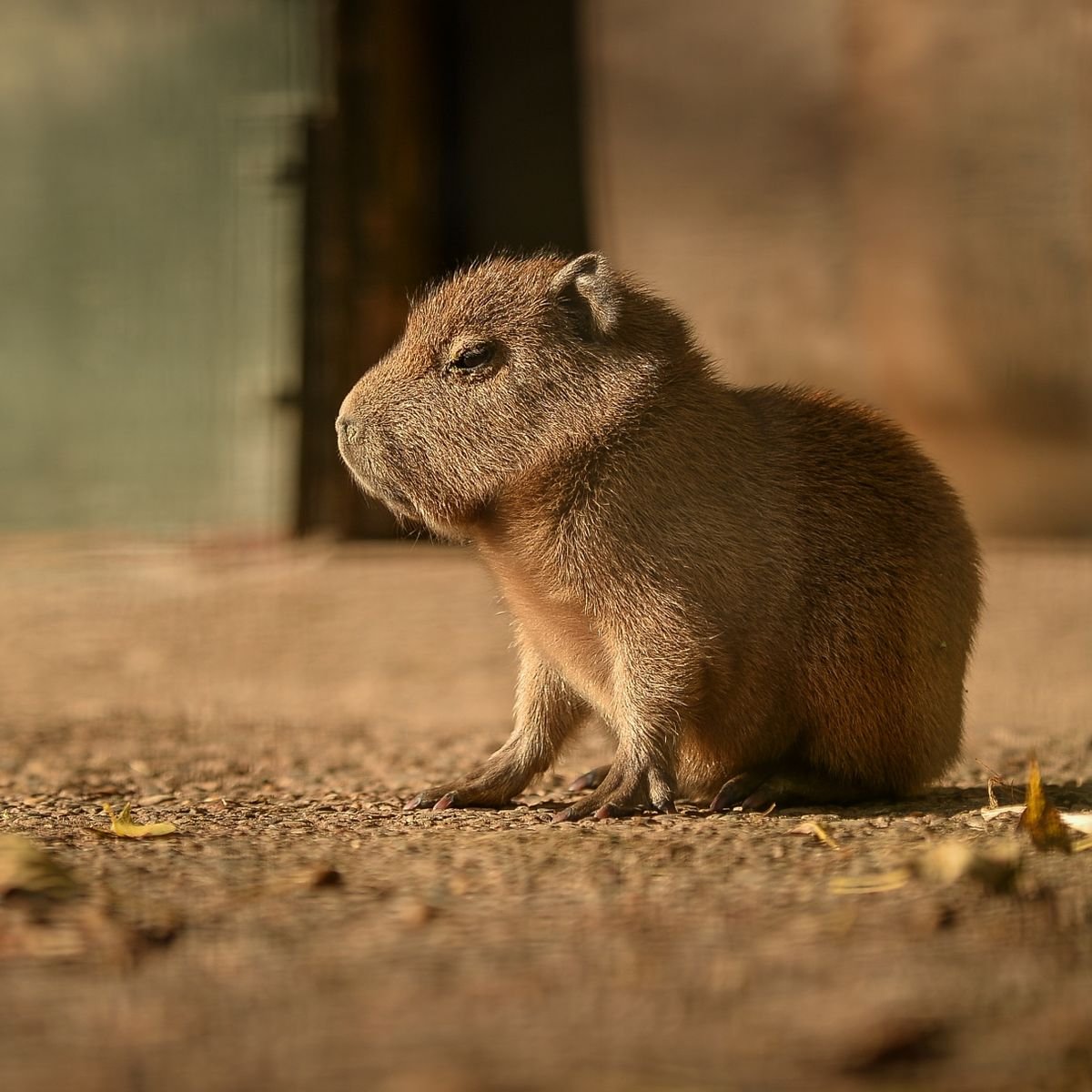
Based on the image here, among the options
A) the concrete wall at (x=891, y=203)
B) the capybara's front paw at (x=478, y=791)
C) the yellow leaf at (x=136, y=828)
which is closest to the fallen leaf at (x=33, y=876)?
the yellow leaf at (x=136, y=828)

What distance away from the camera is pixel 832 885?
251 cm

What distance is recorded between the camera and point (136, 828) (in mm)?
3094

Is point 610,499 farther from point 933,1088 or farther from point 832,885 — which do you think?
point 933,1088

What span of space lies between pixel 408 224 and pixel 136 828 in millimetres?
5773

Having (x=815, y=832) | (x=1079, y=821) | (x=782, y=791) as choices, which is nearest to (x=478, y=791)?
(x=782, y=791)

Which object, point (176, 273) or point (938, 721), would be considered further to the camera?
point (176, 273)

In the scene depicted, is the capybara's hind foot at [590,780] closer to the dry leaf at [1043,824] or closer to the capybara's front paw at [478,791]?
the capybara's front paw at [478,791]

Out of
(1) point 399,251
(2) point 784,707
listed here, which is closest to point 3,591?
(1) point 399,251

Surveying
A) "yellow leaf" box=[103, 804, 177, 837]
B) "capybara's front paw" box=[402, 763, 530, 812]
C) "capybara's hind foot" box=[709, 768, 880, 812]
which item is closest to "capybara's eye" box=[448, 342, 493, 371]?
"capybara's front paw" box=[402, 763, 530, 812]

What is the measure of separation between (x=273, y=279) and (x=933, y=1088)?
6.87 m

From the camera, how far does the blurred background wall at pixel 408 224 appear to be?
7996mm

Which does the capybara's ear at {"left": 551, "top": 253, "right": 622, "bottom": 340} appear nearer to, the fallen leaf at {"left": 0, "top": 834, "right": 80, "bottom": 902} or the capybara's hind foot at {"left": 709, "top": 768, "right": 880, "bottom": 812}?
the capybara's hind foot at {"left": 709, "top": 768, "right": 880, "bottom": 812}

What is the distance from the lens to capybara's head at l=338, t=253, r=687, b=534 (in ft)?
12.0

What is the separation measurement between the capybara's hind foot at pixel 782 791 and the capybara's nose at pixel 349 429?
1.21m
